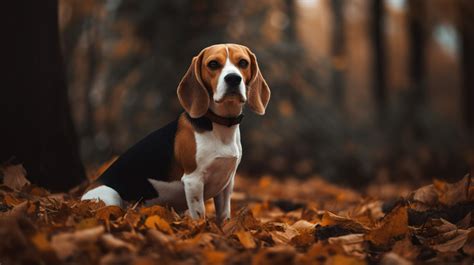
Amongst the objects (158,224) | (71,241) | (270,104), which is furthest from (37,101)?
(270,104)

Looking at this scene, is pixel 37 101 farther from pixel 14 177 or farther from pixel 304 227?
pixel 304 227

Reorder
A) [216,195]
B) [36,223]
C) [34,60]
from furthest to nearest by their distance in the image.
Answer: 1. [34,60]
2. [216,195]
3. [36,223]

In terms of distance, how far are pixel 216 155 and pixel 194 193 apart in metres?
0.31

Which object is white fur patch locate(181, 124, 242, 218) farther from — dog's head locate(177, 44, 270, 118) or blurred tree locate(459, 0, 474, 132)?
blurred tree locate(459, 0, 474, 132)

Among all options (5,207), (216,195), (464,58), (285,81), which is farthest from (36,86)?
(464,58)

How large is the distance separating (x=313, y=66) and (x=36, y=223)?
8.26 meters

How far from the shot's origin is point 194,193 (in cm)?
367

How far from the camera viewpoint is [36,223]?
2.76 m

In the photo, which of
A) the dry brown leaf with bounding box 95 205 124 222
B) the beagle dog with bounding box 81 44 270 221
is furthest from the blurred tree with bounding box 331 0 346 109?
the dry brown leaf with bounding box 95 205 124 222

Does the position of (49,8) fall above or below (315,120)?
above

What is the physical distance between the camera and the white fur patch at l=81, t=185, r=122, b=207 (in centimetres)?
380

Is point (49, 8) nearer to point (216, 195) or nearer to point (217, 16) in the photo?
point (216, 195)

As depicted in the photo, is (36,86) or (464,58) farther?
(464,58)

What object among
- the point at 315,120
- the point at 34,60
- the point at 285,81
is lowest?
the point at 315,120
